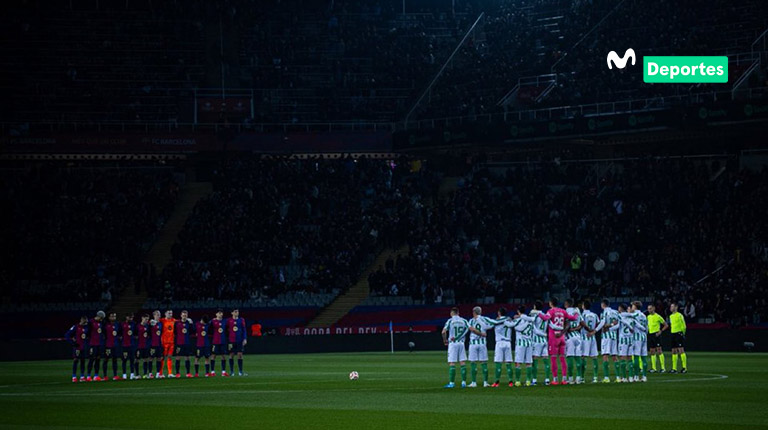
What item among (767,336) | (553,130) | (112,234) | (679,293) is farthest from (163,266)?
(767,336)

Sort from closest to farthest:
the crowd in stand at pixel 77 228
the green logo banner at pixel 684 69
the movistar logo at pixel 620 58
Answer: the green logo banner at pixel 684 69 → the crowd in stand at pixel 77 228 → the movistar logo at pixel 620 58

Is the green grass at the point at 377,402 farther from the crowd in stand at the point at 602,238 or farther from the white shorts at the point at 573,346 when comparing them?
the crowd in stand at the point at 602,238

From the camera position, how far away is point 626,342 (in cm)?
3228

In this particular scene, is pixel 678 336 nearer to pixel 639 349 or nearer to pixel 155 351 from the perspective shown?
pixel 639 349

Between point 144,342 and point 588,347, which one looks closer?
→ point 588,347

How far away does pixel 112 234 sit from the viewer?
61281 millimetres

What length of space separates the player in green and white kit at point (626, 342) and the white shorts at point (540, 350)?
2164mm

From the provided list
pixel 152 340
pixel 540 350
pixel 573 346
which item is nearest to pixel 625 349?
pixel 573 346

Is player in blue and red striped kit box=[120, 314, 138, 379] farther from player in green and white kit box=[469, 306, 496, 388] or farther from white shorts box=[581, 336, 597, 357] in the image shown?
white shorts box=[581, 336, 597, 357]

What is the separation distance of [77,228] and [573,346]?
3540 centimetres

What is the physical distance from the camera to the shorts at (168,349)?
39875mm

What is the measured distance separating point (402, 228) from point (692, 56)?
653 inches

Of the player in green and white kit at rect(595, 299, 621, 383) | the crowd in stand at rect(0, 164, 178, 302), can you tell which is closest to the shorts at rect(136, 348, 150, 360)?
the player in green and white kit at rect(595, 299, 621, 383)

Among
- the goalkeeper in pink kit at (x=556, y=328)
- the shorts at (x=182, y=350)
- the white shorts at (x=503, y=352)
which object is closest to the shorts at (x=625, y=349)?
the goalkeeper in pink kit at (x=556, y=328)
